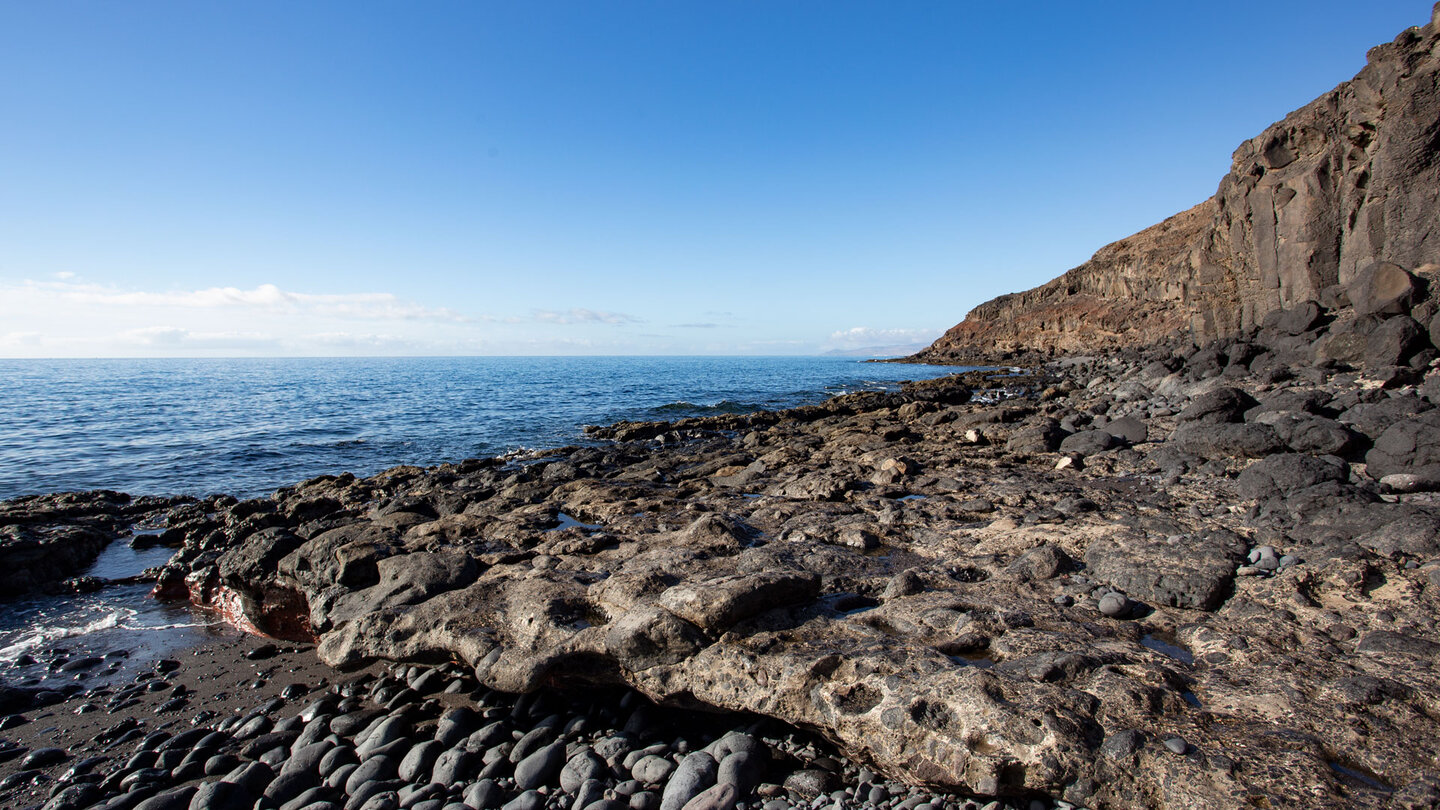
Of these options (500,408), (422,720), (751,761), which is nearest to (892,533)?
(751,761)

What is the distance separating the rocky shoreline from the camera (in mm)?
3742

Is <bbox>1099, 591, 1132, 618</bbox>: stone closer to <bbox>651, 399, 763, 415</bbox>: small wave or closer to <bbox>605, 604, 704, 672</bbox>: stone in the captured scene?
<bbox>605, 604, 704, 672</bbox>: stone

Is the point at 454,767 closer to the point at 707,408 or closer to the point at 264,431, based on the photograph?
the point at 264,431

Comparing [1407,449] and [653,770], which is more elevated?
[1407,449]

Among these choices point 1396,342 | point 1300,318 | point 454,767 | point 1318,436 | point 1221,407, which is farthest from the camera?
point 1300,318

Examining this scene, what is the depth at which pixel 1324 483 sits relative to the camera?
751 centimetres

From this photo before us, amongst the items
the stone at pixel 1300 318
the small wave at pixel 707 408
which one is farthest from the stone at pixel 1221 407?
the small wave at pixel 707 408

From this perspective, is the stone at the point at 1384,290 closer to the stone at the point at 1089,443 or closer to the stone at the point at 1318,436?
the stone at the point at 1318,436

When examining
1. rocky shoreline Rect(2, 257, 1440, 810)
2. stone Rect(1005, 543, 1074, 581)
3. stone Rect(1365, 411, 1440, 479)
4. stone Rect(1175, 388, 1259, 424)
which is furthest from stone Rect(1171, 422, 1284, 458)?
stone Rect(1005, 543, 1074, 581)

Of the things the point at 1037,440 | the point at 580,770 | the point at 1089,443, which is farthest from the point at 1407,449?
the point at 580,770

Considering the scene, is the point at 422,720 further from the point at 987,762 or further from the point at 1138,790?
the point at 1138,790

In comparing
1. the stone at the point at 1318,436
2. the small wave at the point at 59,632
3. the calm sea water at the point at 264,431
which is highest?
the stone at the point at 1318,436

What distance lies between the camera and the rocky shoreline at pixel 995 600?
3742 mm

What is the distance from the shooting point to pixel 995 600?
5777mm
